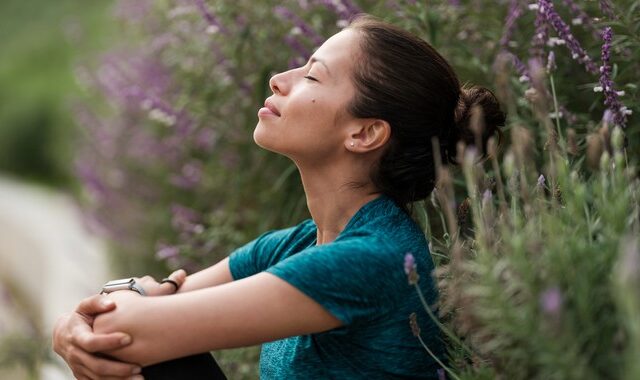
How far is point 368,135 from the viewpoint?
2062 millimetres

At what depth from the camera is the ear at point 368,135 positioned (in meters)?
2.05

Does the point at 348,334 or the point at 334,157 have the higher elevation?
the point at 334,157

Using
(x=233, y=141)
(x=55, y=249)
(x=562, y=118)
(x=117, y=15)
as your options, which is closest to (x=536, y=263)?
(x=562, y=118)

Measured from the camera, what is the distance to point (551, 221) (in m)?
1.40

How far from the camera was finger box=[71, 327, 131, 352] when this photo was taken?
1.88 meters

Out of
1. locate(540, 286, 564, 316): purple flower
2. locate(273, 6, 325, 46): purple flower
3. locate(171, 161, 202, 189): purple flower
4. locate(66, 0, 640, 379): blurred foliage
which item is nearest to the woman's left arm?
locate(66, 0, 640, 379): blurred foliage

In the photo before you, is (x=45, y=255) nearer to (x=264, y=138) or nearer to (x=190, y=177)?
(x=190, y=177)

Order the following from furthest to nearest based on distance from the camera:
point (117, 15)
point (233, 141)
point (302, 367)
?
point (117, 15), point (233, 141), point (302, 367)

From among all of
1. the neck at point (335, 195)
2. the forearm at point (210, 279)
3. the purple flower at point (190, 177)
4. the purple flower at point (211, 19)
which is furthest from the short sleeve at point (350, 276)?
the purple flower at point (190, 177)

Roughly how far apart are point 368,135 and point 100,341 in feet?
2.43

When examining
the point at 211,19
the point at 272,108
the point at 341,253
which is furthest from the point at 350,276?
the point at 211,19

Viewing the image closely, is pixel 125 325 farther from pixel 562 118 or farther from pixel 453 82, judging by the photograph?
pixel 562 118

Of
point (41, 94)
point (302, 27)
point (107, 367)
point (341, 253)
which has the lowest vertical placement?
point (41, 94)

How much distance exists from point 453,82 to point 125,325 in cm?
91
